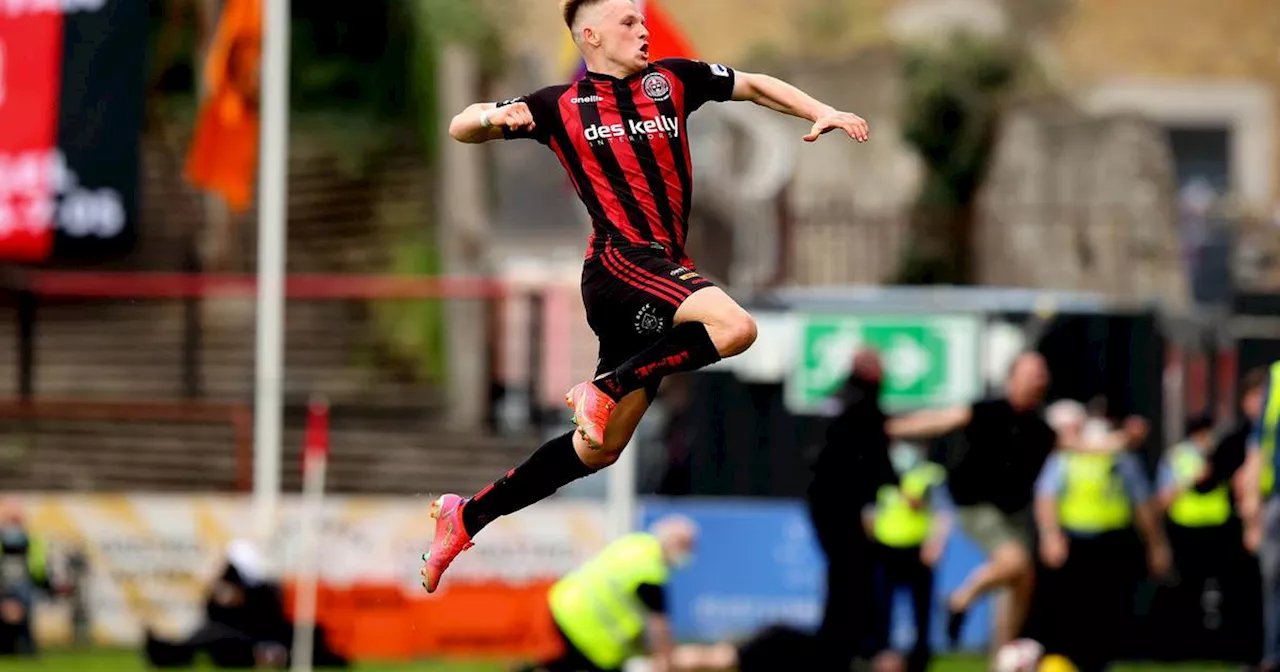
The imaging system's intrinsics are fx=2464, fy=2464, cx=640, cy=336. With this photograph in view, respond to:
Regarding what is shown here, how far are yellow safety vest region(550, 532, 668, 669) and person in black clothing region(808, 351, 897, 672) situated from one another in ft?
4.20

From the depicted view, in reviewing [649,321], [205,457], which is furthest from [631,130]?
[205,457]

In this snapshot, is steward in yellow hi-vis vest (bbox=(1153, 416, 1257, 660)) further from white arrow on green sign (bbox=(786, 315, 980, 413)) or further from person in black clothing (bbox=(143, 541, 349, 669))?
person in black clothing (bbox=(143, 541, 349, 669))

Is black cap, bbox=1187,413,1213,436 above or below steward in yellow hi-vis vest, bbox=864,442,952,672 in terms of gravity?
above

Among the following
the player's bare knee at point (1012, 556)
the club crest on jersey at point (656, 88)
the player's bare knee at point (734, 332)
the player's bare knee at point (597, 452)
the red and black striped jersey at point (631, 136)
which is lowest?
the player's bare knee at point (1012, 556)

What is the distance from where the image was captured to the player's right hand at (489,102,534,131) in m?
7.70

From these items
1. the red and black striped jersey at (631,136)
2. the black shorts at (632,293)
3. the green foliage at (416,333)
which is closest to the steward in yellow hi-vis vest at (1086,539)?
the black shorts at (632,293)

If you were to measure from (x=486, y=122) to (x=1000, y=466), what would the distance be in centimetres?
729

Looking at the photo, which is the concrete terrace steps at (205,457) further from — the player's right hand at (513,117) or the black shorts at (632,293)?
the player's right hand at (513,117)

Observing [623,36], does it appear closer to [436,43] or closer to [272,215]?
[272,215]

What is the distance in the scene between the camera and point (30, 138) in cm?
1805

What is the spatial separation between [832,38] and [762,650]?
20.1 m

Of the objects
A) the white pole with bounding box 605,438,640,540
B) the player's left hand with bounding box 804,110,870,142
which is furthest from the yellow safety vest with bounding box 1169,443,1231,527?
the player's left hand with bounding box 804,110,870,142

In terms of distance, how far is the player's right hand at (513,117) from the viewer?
770 cm

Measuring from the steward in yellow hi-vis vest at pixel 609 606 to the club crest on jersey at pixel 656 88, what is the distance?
6372 mm
